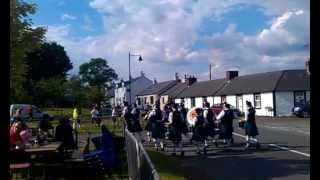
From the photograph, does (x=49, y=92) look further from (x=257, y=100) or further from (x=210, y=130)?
(x=210, y=130)

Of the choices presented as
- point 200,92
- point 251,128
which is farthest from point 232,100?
point 251,128

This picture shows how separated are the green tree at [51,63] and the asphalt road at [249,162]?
86.4 meters

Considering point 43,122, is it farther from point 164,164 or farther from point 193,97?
point 193,97

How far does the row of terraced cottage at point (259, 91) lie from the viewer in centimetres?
6322

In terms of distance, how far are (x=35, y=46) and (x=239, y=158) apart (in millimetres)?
9720

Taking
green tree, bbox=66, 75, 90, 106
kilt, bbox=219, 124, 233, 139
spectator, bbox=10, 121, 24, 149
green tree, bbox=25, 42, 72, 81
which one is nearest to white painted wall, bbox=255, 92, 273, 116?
green tree, bbox=66, 75, 90, 106

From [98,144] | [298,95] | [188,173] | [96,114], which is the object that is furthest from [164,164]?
[298,95]

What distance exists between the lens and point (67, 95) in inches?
3615

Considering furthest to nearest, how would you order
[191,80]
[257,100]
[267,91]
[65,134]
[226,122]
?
[191,80]
[257,100]
[267,91]
[226,122]
[65,134]

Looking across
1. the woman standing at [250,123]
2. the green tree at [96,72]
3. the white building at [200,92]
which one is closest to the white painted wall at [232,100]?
the white building at [200,92]

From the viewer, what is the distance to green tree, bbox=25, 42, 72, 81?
105062 millimetres

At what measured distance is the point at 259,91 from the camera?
65875 mm

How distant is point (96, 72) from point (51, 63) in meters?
39.8

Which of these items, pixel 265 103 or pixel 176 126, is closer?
pixel 176 126
